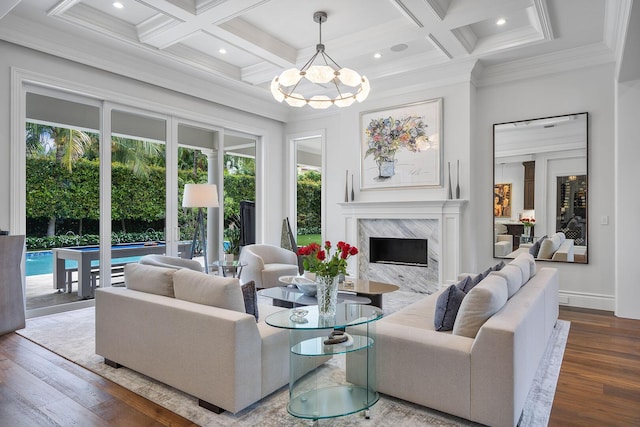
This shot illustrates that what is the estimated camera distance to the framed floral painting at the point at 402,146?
220 inches

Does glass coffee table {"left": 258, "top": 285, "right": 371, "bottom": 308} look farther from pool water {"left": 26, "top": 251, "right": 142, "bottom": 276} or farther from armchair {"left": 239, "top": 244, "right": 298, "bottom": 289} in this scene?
pool water {"left": 26, "top": 251, "right": 142, "bottom": 276}

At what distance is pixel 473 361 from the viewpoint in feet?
6.91

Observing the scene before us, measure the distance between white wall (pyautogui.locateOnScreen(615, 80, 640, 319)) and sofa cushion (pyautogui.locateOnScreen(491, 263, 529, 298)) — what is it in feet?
7.29

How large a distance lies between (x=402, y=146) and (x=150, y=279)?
13.5 feet

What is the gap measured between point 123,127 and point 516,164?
5082 millimetres

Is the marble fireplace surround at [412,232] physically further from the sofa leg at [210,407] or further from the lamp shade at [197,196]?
the sofa leg at [210,407]

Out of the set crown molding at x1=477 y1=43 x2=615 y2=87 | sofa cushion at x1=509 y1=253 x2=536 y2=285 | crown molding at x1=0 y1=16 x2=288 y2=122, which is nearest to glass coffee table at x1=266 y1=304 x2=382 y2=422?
sofa cushion at x1=509 y1=253 x2=536 y2=285

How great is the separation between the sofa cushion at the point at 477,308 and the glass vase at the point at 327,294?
→ 29.3 inches

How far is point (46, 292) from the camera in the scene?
459 centimetres

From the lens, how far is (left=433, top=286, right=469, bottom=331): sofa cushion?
2.50m

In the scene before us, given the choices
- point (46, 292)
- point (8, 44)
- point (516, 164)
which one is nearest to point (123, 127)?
point (8, 44)

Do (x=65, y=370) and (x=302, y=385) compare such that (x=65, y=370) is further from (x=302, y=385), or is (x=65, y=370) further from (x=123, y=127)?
(x=123, y=127)

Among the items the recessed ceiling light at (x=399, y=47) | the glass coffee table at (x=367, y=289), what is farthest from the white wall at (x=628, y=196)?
the glass coffee table at (x=367, y=289)

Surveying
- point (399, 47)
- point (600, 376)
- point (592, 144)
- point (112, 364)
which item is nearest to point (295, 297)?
point (112, 364)
